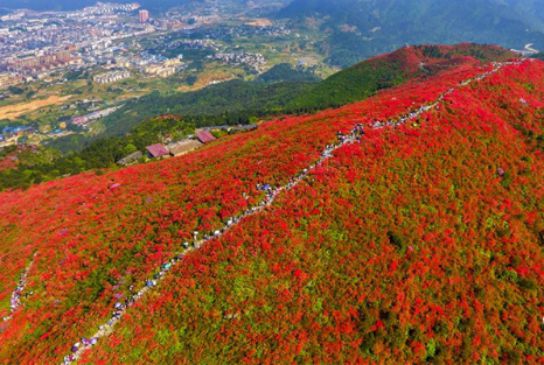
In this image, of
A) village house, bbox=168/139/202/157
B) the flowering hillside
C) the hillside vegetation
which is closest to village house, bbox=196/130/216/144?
village house, bbox=168/139/202/157

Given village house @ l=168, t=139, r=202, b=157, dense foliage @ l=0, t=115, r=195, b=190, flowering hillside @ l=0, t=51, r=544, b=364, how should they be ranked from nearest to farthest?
flowering hillside @ l=0, t=51, r=544, b=364 → dense foliage @ l=0, t=115, r=195, b=190 → village house @ l=168, t=139, r=202, b=157

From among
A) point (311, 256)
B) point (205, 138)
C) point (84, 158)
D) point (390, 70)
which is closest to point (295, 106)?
point (390, 70)

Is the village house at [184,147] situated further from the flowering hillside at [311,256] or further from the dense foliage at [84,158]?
the flowering hillside at [311,256]

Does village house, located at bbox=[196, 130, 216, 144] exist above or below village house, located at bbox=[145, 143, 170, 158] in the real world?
→ above

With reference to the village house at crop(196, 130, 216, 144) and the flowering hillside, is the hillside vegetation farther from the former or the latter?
the flowering hillside

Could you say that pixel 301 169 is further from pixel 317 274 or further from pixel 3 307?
pixel 3 307

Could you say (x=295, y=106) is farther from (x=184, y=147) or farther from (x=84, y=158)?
(x=84, y=158)

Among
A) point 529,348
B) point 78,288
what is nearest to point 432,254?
point 529,348

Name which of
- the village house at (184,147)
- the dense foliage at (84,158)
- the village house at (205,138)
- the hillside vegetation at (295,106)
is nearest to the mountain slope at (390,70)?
the hillside vegetation at (295,106)

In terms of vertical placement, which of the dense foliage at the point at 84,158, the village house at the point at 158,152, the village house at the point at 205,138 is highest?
the village house at the point at 205,138
